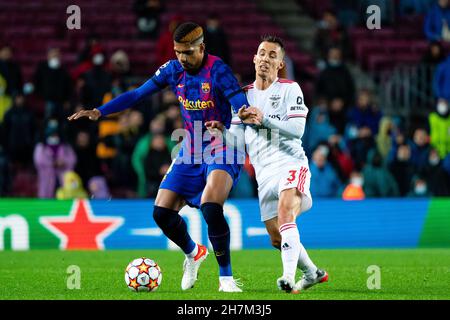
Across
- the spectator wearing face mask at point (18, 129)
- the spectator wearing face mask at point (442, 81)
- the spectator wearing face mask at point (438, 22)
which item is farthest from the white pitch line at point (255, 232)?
the spectator wearing face mask at point (438, 22)

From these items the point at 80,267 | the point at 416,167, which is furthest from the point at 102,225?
the point at 416,167

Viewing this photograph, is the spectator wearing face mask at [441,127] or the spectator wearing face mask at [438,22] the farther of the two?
the spectator wearing face mask at [438,22]

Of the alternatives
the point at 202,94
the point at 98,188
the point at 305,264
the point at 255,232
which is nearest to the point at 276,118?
the point at 202,94

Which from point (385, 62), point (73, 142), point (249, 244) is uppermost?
point (385, 62)

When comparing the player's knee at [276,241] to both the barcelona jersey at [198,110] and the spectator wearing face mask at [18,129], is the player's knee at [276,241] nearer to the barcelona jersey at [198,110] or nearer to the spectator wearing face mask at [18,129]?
the barcelona jersey at [198,110]

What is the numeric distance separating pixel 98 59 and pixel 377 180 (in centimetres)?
509

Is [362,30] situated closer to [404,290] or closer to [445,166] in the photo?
[445,166]

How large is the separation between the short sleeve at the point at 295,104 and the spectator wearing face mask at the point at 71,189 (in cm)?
864

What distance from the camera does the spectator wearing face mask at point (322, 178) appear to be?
18266mm

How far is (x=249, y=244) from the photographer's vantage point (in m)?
17.0

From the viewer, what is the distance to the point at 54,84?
19141mm

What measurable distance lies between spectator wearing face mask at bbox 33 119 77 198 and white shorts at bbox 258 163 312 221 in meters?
8.56
